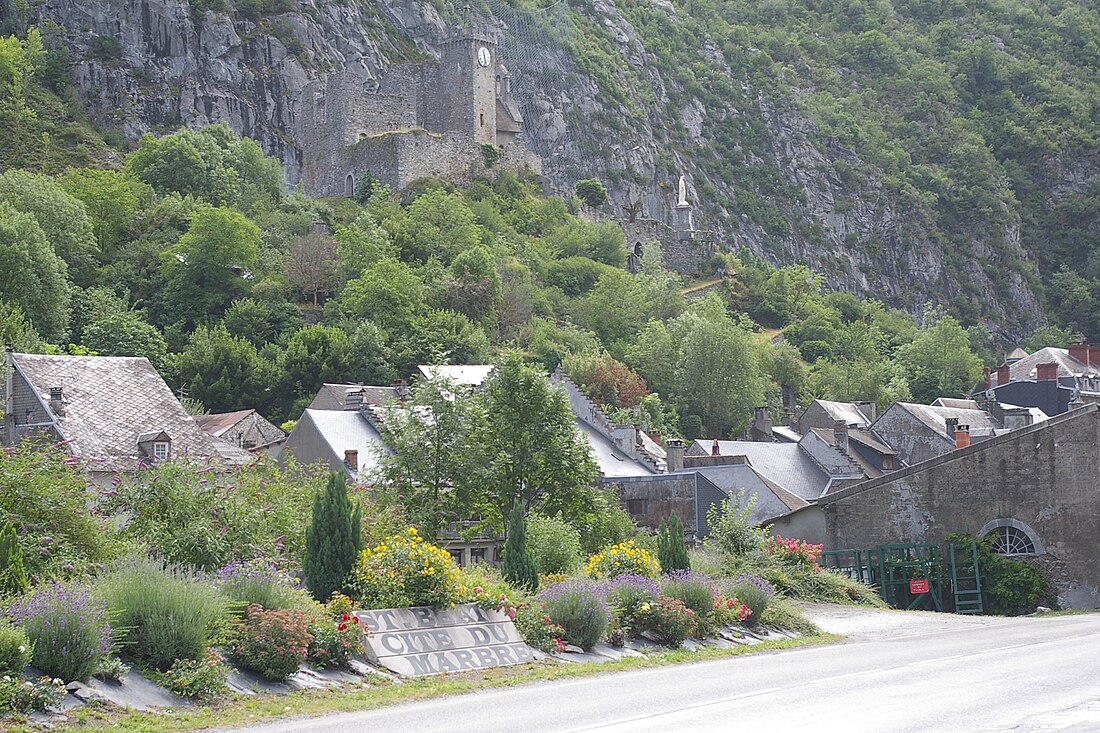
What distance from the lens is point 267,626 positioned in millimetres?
14805

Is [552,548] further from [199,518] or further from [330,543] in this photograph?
[330,543]

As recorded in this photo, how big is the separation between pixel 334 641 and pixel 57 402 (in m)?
22.9

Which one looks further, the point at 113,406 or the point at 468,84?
the point at 468,84

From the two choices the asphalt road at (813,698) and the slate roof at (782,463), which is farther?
the slate roof at (782,463)

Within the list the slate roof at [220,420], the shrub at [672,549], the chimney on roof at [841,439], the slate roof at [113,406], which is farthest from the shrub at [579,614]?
the chimney on roof at [841,439]

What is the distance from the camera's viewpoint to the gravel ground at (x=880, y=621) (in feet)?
80.1

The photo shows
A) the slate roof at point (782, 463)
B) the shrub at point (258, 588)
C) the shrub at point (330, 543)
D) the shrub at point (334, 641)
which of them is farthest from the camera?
the slate roof at point (782, 463)

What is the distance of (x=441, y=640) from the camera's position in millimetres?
17109

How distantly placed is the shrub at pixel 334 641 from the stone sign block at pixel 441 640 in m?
0.36

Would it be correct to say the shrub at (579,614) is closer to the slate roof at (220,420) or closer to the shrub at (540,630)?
the shrub at (540,630)

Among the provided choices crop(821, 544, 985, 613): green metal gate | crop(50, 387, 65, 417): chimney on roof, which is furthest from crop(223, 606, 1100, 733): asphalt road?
crop(50, 387, 65, 417): chimney on roof

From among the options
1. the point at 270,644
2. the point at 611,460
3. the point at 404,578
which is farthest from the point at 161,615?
the point at 611,460

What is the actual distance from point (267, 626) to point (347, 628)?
1.43 metres

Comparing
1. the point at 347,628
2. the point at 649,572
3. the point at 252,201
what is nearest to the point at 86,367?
the point at 649,572
